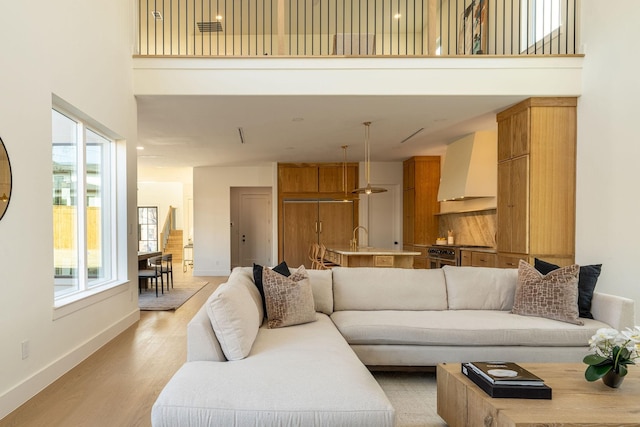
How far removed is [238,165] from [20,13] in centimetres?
752

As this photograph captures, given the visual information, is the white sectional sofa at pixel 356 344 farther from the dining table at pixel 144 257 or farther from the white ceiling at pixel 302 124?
the dining table at pixel 144 257

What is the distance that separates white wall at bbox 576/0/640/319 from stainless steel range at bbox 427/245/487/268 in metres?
2.19

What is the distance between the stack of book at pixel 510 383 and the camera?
1.91 meters

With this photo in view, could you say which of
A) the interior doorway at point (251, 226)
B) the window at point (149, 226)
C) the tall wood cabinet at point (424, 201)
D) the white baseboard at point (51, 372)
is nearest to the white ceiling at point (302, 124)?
the tall wood cabinet at point (424, 201)

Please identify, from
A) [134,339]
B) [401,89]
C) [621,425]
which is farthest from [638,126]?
[134,339]

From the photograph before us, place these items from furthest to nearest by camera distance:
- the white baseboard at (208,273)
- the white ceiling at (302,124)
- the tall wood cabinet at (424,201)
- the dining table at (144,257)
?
the white baseboard at (208,273) < the tall wood cabinet at (424,201) < the dining table at (144,257) < the white ceiling at (302,124)

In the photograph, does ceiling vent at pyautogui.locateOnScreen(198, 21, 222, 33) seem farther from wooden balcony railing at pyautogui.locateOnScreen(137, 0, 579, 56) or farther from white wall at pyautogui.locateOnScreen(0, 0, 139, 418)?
white wall at pyautogui.locateOnScreen(0, 0, 139, 418)

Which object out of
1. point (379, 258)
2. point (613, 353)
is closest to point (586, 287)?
point (613, 353)

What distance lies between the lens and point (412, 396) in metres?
2.81

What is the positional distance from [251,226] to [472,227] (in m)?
6.08

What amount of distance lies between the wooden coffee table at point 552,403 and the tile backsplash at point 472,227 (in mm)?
4632

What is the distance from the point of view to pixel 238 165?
1026 cm

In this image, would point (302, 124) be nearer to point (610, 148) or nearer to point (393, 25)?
point (610, 148)

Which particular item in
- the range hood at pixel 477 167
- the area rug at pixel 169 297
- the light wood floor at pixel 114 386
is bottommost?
the area rug at pixel 169 297
